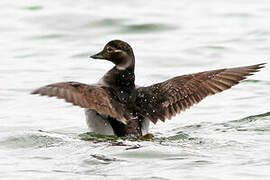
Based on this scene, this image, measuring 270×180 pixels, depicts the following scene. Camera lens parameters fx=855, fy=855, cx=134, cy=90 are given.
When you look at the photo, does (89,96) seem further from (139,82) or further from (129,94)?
(139,82)

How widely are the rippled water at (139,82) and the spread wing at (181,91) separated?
0.32 m

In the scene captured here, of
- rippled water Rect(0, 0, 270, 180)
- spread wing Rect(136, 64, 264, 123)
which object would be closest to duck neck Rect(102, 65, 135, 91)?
spread wing Rect(136, 64, 264, 123)

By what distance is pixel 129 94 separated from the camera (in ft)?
30.7

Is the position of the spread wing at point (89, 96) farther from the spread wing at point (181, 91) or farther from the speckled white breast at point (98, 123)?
the spread wing at point (181, 91)

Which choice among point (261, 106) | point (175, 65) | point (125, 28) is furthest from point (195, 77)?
point (125, 28)

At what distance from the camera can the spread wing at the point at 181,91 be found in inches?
368

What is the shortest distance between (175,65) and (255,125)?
434 centimetres

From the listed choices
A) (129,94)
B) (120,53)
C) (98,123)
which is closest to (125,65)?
(120,53)

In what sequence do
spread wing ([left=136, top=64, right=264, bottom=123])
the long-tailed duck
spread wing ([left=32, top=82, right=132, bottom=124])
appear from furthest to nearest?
1. spread wing ([left=136, top=64, right=264, bottom=123])
2. the long-tailed duck
3. spread wing ([left=32, top=82, right=132, bottom=124])

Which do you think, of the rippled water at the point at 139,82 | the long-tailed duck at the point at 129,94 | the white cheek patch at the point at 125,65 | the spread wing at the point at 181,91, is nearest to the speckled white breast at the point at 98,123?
the long-tailed duck at the point at 129,94

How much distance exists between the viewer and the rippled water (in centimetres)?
803

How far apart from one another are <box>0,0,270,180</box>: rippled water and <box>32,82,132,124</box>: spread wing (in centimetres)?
32

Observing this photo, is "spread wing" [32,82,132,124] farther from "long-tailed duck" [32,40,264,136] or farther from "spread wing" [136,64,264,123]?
"spread wing" [136,64,264,123]

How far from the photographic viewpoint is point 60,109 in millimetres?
11352
